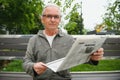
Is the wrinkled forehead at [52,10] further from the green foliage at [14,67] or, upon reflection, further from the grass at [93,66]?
the grass at [93,66]

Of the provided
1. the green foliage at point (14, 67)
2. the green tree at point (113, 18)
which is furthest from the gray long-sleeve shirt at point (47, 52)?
the green tree at point (113, 18)

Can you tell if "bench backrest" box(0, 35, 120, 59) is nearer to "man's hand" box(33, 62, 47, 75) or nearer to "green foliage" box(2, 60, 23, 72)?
"green foliage" box(2, 60, 23, 72)

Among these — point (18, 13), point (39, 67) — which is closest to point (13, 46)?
point (39, 67)

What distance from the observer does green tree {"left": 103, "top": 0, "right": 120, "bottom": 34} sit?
1903 cm

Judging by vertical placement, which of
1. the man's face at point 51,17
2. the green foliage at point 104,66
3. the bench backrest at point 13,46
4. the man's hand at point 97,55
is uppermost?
the man's face at point 51,17

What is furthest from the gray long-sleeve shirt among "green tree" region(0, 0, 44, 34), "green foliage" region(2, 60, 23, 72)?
"green tree" region(0, 0, 44, 34)

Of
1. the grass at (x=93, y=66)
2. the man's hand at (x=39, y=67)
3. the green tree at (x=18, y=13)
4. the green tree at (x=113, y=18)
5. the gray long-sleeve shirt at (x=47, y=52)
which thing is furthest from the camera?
the green tree at (x=113, y=18)

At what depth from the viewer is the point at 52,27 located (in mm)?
2961

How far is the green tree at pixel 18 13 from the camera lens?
41.8 ft

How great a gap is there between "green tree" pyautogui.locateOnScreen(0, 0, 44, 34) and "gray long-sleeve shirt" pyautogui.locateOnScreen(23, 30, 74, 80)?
926cm

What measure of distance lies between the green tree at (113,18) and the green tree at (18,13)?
21.1 ft

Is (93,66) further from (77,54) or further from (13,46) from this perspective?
(77,54)

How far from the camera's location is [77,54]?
2633mm


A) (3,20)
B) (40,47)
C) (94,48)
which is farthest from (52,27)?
(3,20)
